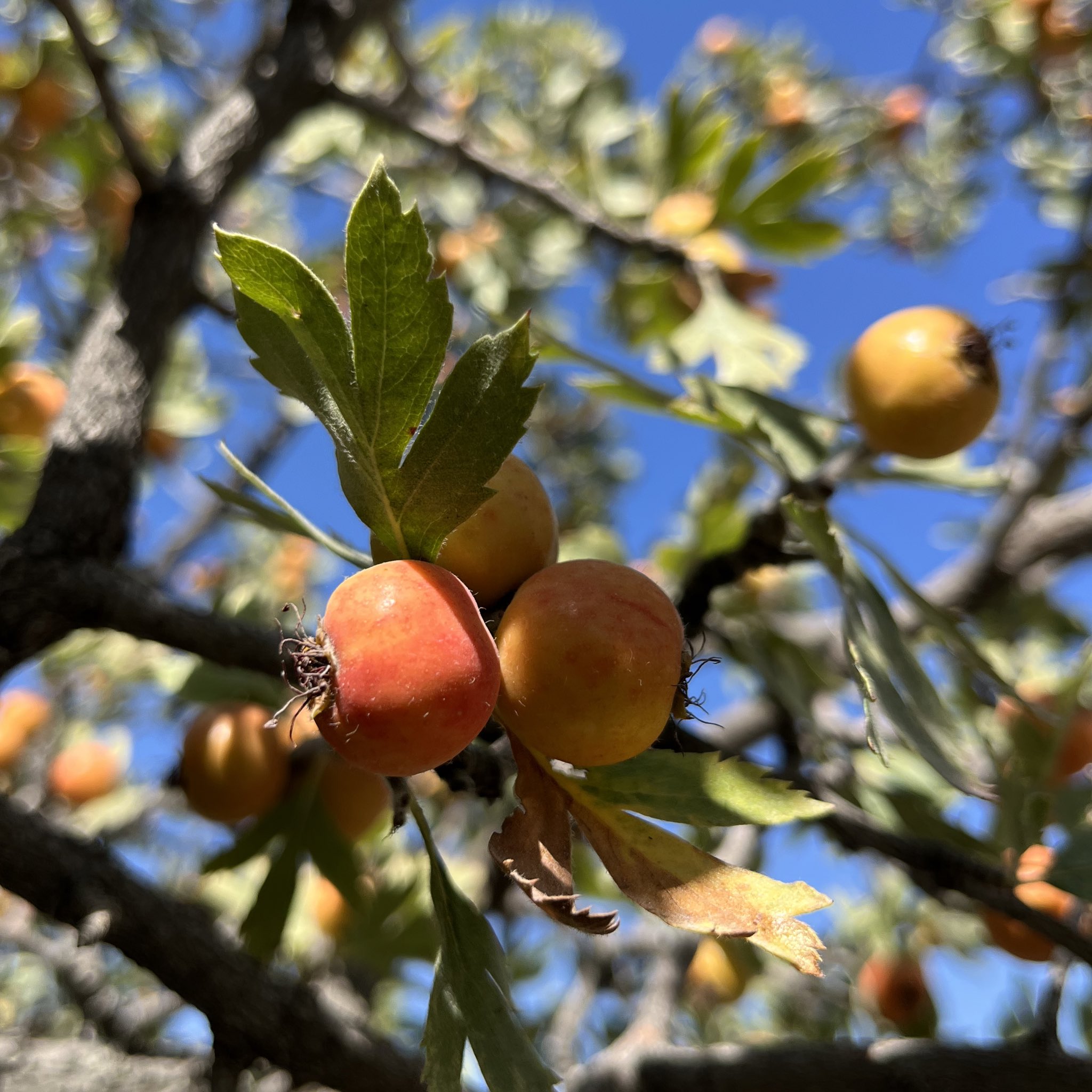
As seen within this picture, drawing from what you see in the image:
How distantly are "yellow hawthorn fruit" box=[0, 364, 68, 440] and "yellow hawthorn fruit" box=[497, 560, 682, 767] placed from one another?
166cm

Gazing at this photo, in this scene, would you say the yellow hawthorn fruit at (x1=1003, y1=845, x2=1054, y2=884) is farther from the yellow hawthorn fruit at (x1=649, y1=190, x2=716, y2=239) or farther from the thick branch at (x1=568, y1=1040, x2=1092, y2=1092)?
the yellow hawthorn fruit at (x1=649, y1=190, x2=716, y2=239)

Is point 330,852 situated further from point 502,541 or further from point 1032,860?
point 1032,860

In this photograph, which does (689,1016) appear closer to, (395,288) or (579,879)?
(579,879)

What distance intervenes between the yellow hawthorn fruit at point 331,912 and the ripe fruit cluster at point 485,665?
5.50ft

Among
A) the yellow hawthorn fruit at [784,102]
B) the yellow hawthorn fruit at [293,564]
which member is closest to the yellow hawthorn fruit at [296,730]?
the yellow hawthorn fruit at [293,564]

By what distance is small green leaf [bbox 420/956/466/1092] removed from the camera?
0.89m

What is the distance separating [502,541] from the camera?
99cm

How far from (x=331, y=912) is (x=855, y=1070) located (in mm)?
1449

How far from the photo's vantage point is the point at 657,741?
1147mm

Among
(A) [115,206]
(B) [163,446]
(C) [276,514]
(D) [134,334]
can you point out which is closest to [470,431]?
→ (C) [276,514]

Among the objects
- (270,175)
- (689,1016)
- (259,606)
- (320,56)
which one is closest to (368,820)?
(259,606)

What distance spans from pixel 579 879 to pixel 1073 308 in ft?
8.80

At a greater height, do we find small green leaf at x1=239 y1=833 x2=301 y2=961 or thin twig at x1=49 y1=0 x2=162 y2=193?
thin twig at x1=49 y1=0 x2=162 y2=193

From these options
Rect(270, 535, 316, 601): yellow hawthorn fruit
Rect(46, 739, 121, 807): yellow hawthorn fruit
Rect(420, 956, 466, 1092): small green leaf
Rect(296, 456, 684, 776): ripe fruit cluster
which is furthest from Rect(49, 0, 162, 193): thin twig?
Rect(270, 535, 316, 601): yellow hawthorn fruit
